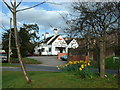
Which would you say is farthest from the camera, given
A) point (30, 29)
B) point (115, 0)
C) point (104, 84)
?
point (30, 29)

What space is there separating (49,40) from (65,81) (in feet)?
172

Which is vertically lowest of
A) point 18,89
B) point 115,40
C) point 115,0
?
point 18,89

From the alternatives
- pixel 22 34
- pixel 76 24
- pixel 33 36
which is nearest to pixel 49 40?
pixel 33 36

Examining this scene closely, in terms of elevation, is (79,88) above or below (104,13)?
below

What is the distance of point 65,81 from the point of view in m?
6.73

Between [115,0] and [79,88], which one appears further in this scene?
[115,0]

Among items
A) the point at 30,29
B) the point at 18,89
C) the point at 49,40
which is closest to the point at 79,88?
the point at 18,89

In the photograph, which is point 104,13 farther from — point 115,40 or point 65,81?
point 65,81

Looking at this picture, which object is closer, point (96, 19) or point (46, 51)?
point (96, 19)

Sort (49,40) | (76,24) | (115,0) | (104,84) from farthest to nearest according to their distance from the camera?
(49,40)
(76,24)
(115,0)
(104,84)

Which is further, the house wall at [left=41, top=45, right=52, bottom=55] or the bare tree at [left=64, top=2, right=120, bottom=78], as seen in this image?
the house wall at [left=41, top=45, right=52, bottom=55]

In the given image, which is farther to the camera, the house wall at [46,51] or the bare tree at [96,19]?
the house wall at [46,51]

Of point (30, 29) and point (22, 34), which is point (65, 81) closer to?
point (22, 34)

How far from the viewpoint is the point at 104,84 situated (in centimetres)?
639
